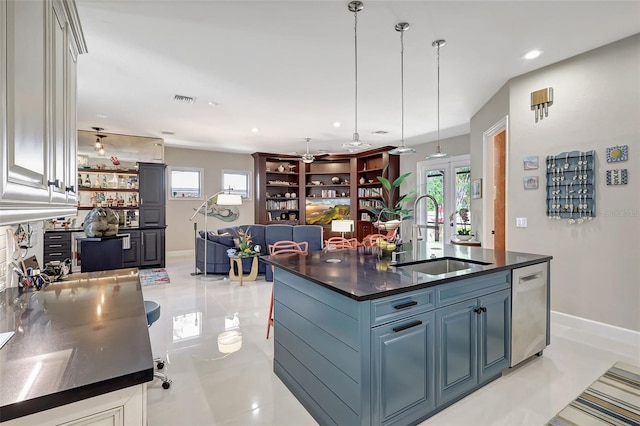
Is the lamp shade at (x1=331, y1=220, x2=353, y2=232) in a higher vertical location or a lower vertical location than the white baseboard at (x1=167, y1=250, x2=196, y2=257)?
higher

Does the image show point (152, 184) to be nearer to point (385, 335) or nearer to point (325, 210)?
point (325, 210)

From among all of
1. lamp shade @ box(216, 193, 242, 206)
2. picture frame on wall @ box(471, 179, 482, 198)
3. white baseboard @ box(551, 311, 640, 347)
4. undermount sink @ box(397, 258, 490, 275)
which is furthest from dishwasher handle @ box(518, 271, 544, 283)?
lamp shade @ box(216, 193, 242, 206)

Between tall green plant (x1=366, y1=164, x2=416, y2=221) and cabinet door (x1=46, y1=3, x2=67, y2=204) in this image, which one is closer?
cabinet door (x1=46, y1=3, x2=67, y2=204)

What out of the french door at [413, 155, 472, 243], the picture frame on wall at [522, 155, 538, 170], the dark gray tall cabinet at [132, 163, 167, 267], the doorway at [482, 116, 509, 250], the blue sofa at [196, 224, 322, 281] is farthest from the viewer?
the french door at [413, 155, 472, 243]

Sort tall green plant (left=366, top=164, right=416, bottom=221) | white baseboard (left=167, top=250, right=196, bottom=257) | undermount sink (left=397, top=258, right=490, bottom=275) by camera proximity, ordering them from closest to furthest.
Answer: undermount sink (left=397, top=258, right=490, bottom=275), tall green plant (left=366, top=164, right=416, bottom=221), white baseboard (left=167, top=250, right=196, bottom=257)

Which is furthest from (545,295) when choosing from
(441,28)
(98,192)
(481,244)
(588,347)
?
(98,192)

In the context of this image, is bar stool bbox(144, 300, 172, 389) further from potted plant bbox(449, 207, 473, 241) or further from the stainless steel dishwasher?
potted plant bbox(449, 207, 473, 241)

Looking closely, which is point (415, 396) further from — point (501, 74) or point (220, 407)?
point (501, 74)

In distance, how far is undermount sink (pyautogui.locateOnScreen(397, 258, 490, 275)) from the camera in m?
2.36

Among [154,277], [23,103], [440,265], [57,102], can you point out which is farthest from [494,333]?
[154,277]

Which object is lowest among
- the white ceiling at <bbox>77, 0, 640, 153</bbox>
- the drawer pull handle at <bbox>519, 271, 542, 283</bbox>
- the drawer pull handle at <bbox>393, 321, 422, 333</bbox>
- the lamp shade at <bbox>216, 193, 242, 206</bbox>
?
the drawer pull handle at <bbox>393, 321, 422, 333</bbox>

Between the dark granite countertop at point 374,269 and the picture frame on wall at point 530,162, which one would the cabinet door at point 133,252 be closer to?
the dark granite countertop at point 374,269

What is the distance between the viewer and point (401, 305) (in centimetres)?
165

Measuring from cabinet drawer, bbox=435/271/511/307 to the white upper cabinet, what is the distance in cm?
193
